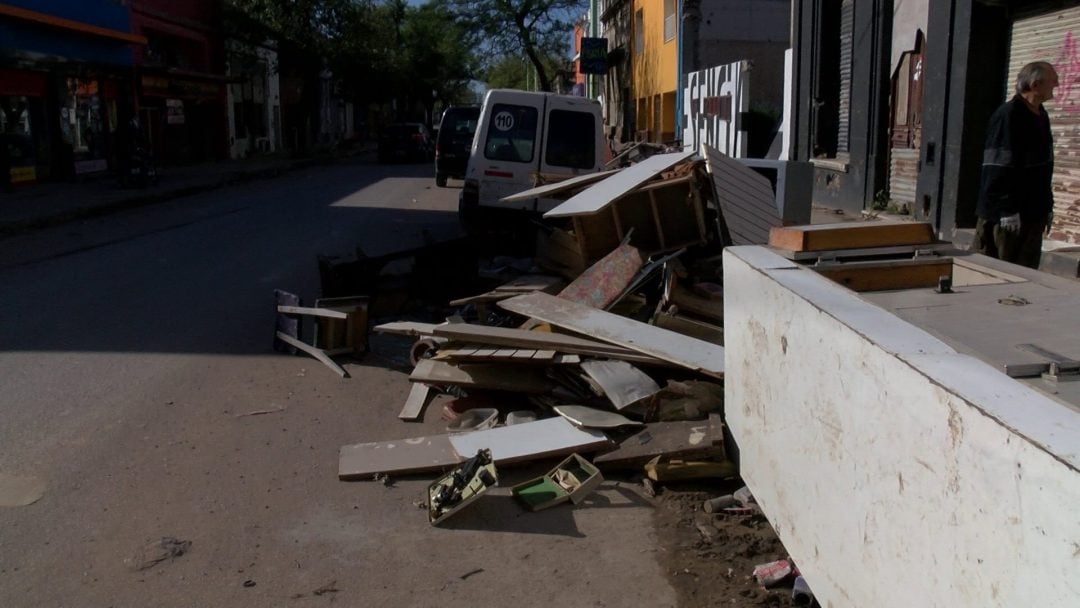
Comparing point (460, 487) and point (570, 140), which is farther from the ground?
point (570, 140)

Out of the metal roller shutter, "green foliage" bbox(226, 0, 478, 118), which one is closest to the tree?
"green foliage" bbox(226, 0, 478, 118)

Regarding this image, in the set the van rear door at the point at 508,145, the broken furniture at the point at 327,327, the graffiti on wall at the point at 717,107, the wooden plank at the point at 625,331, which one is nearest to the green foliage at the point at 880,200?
the van rear door at the point at 508,145

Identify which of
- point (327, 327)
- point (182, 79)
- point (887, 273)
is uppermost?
point (182, 79)

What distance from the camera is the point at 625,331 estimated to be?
6.24 meters

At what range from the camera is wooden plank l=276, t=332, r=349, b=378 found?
7211 mm

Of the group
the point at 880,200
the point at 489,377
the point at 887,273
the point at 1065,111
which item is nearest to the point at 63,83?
the point at 880,200

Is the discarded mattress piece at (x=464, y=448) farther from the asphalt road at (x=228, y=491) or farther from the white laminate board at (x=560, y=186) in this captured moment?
the white laminate board at (x=560, y=186)

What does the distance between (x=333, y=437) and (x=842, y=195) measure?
40.0 feet

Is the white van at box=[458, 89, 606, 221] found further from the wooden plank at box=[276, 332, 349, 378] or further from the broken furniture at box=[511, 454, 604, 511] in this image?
the broken furniture at box=[511, 454, 604, 511]

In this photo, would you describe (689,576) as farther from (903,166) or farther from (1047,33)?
(903,166)

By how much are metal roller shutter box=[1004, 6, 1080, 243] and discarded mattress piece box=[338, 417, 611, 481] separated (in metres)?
7.29

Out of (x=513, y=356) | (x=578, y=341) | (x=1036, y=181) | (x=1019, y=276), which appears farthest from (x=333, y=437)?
(x=1036, y=181)

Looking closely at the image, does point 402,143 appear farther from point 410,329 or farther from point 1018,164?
point 1018,164

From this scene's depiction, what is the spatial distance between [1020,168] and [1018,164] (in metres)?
0.03
